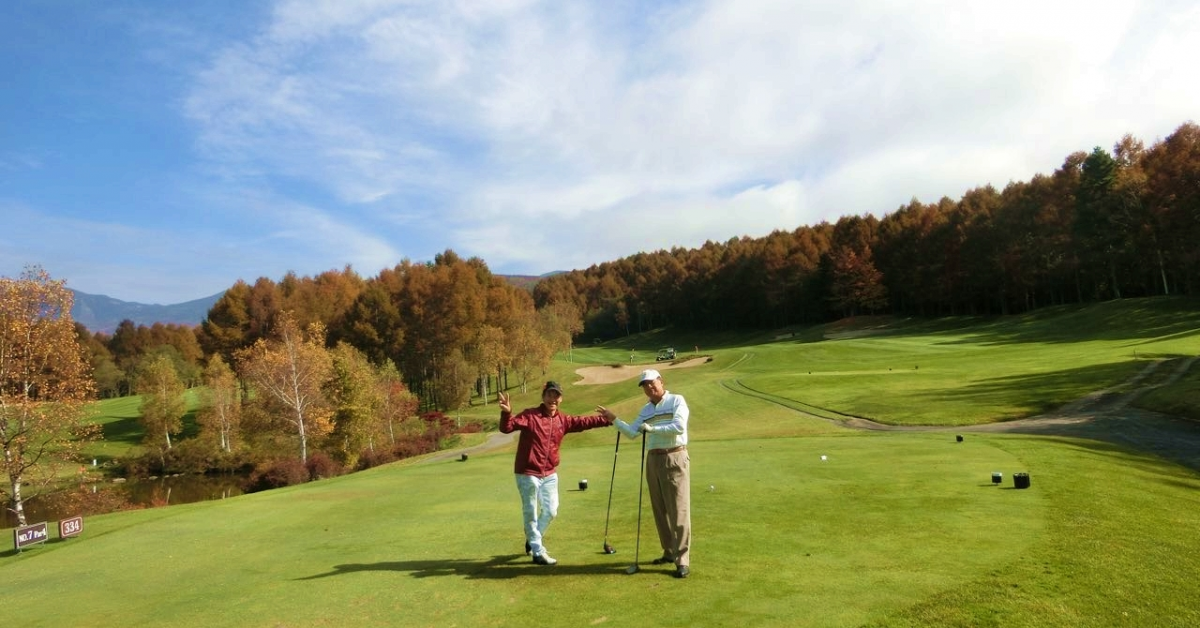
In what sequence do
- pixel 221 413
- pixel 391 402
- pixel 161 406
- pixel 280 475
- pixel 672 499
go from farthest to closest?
1. pixel 161 406
2. pixel 221 413
3. pixel 391 402
4. pixel 280 475
5. pixel 672 499

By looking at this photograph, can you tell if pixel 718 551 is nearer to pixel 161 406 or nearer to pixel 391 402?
pixel 391 402

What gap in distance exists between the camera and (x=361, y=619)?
6.95m

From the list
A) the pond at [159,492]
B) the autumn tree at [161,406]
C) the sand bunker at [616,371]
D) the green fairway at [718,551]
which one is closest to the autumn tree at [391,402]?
the pond at [159,492]

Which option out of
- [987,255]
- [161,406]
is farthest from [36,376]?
[987,255]

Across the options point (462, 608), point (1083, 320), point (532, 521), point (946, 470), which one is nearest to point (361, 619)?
point (462, 608)

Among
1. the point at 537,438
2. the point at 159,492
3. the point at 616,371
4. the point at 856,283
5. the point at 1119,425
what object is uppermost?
the point at 856,283

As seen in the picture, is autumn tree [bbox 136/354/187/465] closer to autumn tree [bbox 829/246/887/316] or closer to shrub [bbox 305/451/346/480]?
shrub [bbox 305/451/346/480]

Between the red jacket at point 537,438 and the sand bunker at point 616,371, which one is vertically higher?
the red jacket at point 537,438

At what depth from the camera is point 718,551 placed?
8656 mm

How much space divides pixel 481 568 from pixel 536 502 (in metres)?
1.11

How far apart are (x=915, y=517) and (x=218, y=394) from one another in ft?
207

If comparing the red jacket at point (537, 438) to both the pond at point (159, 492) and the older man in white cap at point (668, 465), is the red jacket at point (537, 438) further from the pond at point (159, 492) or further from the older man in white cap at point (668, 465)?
the pond at point (159, 492)

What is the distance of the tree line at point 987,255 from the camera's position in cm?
6184

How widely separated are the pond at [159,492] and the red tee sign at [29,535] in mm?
24463
